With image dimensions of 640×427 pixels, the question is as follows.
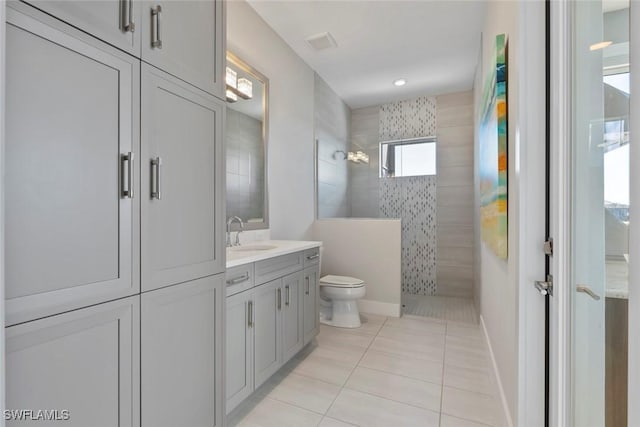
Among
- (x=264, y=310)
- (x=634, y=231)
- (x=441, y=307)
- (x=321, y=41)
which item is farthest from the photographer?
(x=441, y=307)

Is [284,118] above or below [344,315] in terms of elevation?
above

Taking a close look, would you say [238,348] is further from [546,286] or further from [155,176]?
[546,286]

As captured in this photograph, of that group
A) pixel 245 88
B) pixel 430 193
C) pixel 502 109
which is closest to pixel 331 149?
pixel 430 193

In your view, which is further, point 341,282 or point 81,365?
point 341,282

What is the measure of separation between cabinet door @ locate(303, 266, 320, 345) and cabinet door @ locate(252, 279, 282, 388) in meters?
0.37

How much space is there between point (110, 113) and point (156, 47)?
1.07ft

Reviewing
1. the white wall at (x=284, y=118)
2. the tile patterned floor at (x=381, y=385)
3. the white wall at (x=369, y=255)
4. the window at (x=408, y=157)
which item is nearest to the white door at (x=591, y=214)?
the tile patterned floor at (x=381, y=385)

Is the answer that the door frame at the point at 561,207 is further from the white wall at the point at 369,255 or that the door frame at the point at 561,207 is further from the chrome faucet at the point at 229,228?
the white wall at the point at 369,255

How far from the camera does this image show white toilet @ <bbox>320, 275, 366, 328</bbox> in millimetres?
2990

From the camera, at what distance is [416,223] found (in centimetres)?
445

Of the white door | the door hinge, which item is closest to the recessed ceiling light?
the white door

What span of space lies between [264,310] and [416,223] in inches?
125

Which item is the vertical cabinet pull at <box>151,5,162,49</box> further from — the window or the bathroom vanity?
the window

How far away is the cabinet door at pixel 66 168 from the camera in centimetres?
74
